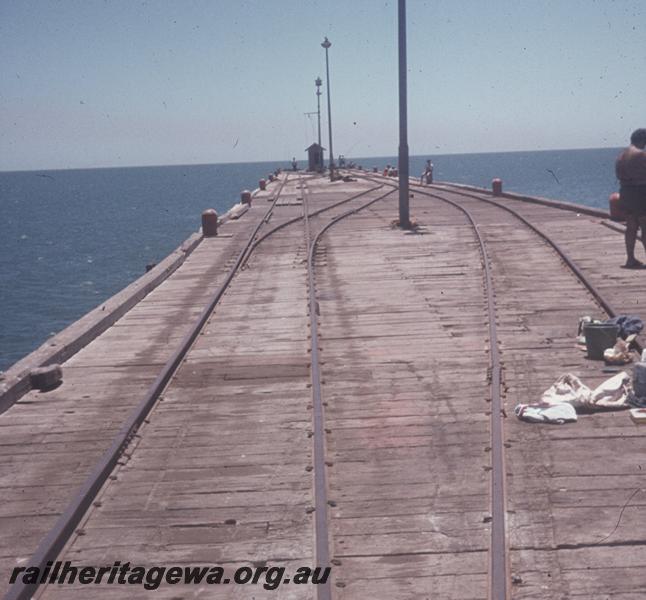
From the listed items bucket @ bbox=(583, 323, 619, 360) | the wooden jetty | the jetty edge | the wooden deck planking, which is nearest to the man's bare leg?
the wooden jetty

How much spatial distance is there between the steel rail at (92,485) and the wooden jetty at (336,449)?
2 cm

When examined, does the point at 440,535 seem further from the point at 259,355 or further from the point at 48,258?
the point at 48,258

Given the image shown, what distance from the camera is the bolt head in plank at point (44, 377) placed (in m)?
8.80

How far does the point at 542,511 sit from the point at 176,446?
2.97m

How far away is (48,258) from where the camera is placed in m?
65.9

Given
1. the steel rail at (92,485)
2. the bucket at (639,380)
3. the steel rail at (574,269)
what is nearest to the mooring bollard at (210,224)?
the steel rail at (574,269)

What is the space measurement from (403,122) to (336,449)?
52.9 ft

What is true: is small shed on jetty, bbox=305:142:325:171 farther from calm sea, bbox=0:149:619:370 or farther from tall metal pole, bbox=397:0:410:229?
tall metal pole, bbox=397:0:410:229

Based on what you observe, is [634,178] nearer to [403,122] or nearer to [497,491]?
[497,491]

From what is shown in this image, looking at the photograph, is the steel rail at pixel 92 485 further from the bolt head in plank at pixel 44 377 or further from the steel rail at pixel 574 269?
the steel rail at pixel 574 269

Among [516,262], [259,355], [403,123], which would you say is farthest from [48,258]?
[259,355]

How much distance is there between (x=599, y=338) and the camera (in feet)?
29.6

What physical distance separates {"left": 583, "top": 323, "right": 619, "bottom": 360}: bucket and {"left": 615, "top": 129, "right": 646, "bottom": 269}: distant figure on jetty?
184 inches

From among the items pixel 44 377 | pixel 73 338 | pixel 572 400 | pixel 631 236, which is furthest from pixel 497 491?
pixel 631 236
